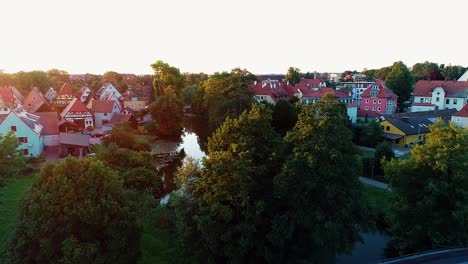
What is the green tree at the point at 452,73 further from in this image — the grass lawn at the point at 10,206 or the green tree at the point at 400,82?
the grass lawn at the point at 10,206

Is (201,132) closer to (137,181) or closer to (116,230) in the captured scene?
(137,181)

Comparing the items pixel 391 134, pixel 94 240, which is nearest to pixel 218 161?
pixel 94 240

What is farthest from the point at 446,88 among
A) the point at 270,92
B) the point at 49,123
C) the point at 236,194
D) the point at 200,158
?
the point at 49,123

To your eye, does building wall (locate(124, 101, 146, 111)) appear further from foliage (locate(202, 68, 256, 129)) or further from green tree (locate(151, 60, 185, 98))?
foliage (locate(202, 68, 256, 129))

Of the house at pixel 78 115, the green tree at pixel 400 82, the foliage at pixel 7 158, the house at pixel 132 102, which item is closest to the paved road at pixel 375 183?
the foliage at pixel 7 158

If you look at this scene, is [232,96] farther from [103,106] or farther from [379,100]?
[379,100]
